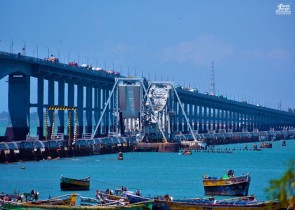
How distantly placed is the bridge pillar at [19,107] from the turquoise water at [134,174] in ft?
32.5

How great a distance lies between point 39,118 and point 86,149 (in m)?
12.0

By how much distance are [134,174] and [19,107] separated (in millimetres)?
34453

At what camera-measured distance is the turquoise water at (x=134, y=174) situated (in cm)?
6231

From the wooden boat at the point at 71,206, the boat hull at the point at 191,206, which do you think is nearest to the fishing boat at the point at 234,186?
the boat hull at the point at 191,206

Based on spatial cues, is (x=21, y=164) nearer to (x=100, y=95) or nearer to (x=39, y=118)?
(x=39, y=118)

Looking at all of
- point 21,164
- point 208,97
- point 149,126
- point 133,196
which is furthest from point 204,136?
point 133,196

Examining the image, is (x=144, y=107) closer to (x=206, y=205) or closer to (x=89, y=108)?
(x=89, y=108)

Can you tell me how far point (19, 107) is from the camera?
11138cm

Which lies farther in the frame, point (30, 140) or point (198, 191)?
point (30, 140)

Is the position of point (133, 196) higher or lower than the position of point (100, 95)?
lower

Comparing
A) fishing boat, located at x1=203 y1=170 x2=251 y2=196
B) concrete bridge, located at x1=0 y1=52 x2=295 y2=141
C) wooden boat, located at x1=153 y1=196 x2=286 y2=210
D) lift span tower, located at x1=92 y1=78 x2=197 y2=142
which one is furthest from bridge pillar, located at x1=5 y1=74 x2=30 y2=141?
wooden boat, located at x1=153 y1=196 x2=286 y2=210

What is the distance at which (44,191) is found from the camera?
59.4 meters

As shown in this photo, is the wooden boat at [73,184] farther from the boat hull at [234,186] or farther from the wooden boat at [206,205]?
the wooden boat at [206,205]

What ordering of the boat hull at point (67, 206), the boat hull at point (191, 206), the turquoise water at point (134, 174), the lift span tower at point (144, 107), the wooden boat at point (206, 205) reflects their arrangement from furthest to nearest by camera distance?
the lift span tower at point (144, 107) → the turquoise water at point (134, 174) → the boat hull at point (191, 206) → the wooden boat at point (206, 205) → the boat hull at point (67, 206)
